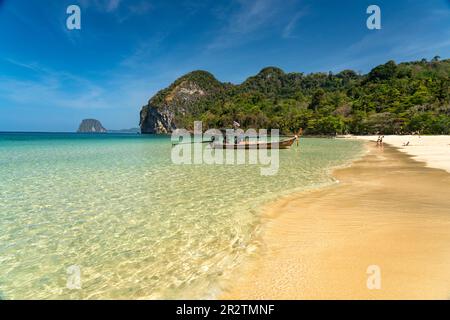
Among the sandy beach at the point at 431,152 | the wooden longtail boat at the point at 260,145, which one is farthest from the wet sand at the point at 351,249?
the wooden longtail boat at the point at 260,145

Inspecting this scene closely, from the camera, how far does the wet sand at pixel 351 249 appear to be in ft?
10.5

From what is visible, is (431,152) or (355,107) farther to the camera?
(355,107)

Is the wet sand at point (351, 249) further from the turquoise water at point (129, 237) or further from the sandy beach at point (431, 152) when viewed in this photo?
the sandy beach at point (431, 152)

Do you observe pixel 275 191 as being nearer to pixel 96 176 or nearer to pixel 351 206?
pixel 351 206

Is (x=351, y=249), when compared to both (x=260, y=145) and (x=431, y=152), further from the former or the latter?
(x=260, y=145)

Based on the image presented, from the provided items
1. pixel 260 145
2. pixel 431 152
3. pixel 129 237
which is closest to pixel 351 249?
pixel 129 237

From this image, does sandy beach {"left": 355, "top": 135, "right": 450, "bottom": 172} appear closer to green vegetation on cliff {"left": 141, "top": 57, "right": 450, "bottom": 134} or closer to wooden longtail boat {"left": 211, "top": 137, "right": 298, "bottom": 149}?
wooden longtail boat {"left": 211, "top": 137, "right": 298, "bottom": 149}

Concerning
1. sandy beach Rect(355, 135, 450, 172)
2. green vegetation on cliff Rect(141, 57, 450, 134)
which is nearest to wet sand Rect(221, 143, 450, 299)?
sandy beach Rect(355, 135, 450, 172)

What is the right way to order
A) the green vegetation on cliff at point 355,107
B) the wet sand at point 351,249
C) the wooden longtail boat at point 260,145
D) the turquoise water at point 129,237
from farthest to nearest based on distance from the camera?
the green vegetation on cliff at point 355,107 < the wooden longtail boat at point 260,145 < the turquoise water at point 129,237 < the wet sand at point 351,249

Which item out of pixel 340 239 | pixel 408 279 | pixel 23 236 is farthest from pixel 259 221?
pixel 23 236

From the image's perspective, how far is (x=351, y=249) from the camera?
4.30m

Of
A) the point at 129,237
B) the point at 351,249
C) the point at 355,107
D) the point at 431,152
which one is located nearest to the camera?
the point at 351,249

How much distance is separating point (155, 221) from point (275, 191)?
14.5 ft
